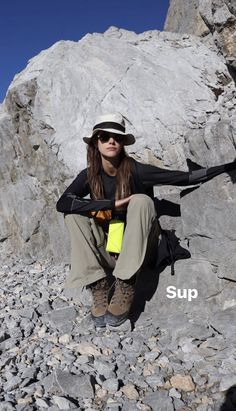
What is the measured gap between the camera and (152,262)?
5.93 meters

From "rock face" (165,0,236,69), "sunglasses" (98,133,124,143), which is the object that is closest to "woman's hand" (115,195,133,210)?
"sunglasses" (98,133,124,143)

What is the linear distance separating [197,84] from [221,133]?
11.4ft

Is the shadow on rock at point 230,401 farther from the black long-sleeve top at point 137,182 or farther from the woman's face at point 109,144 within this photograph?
the woman's face at point 109,144

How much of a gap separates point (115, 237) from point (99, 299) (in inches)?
33.7

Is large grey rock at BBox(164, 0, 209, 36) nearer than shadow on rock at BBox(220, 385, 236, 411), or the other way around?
shadow on rock at BBox(220, 385, 236, 411)

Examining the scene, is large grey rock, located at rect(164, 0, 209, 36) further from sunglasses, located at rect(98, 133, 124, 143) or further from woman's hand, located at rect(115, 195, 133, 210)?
woman's hand, located at rect(115, 195, 133, 210)

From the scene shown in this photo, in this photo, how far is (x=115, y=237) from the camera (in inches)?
214

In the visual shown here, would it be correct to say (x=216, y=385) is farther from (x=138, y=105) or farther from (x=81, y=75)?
(x=81, y=75)

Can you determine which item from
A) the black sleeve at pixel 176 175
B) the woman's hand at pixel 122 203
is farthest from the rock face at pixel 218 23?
the woman's hand at pixel 122 203

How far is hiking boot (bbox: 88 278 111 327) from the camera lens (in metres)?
5.37

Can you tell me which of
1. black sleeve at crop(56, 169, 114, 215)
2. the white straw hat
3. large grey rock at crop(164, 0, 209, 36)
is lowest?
black sleeve at crop(56, 169, 114, 215)

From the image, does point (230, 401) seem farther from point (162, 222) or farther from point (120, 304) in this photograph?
point (162, 222)

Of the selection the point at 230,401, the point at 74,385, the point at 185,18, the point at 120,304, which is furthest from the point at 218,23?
the point at 185,18

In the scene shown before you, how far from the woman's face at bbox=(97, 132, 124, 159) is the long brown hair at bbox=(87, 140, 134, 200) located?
0.13 metres
